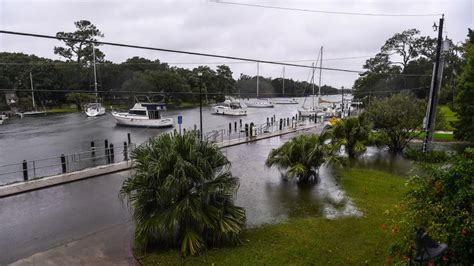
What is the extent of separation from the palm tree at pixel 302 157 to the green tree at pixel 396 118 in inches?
271

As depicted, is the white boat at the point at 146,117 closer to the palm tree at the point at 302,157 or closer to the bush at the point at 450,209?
the palm tree at the point at 302,157

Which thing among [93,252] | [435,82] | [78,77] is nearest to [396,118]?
[435,82]

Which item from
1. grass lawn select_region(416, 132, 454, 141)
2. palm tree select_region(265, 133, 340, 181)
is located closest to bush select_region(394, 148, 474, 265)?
palm tree select_region(265, 133, 340, 181)

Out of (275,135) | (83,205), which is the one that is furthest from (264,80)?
(83,205)

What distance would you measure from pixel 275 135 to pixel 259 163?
35.9 ft

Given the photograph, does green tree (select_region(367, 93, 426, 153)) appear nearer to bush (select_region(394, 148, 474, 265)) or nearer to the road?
bush (select_region(394, 148, 474, 265))

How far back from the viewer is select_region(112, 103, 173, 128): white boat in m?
41.9

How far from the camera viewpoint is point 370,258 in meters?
6.64

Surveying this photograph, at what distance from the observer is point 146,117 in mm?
42219

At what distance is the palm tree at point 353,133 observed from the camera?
56.3ft

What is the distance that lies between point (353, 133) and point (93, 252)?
13.8m

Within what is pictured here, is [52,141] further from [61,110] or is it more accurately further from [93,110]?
[61,110]

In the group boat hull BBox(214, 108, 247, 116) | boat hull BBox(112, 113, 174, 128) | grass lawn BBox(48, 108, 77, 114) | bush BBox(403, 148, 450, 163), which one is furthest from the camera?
grass lawn BBox(48, 108, 77, 114)

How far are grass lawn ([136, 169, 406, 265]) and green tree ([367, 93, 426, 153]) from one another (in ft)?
32.0
